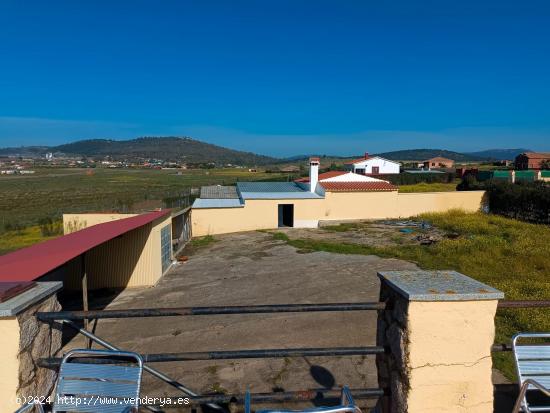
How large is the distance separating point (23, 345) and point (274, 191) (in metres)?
25.5

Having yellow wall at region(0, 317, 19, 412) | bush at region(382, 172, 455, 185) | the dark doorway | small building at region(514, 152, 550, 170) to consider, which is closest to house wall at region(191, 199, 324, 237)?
the dark doorway

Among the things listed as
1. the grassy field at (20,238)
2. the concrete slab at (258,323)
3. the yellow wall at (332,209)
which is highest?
the yellow wall at (332,209)

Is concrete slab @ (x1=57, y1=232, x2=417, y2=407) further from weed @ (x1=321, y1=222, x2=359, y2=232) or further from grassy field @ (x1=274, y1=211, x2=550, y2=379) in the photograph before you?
weed @ (x1=321, y1=222, x2=359, y2=232)

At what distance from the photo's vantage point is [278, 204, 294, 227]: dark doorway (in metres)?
25.6

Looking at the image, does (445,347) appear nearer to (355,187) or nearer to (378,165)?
(355,187)

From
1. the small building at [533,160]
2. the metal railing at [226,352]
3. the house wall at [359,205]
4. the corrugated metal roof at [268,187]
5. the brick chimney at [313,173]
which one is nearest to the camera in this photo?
the metal railing at [226,352]

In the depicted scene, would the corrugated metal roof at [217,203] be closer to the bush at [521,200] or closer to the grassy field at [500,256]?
the grassy field at [500,256]

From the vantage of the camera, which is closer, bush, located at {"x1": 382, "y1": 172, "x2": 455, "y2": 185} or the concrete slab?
the concrete slab

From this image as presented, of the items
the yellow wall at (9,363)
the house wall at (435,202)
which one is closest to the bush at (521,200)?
the house wall at (435,202)

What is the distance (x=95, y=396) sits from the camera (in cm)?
214

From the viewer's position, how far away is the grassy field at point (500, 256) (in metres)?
7.77

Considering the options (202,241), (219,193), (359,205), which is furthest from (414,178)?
(202,241)

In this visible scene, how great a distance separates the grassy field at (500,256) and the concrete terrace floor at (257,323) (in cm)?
151

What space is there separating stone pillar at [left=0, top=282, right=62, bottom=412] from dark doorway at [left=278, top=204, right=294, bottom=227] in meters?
22.9
